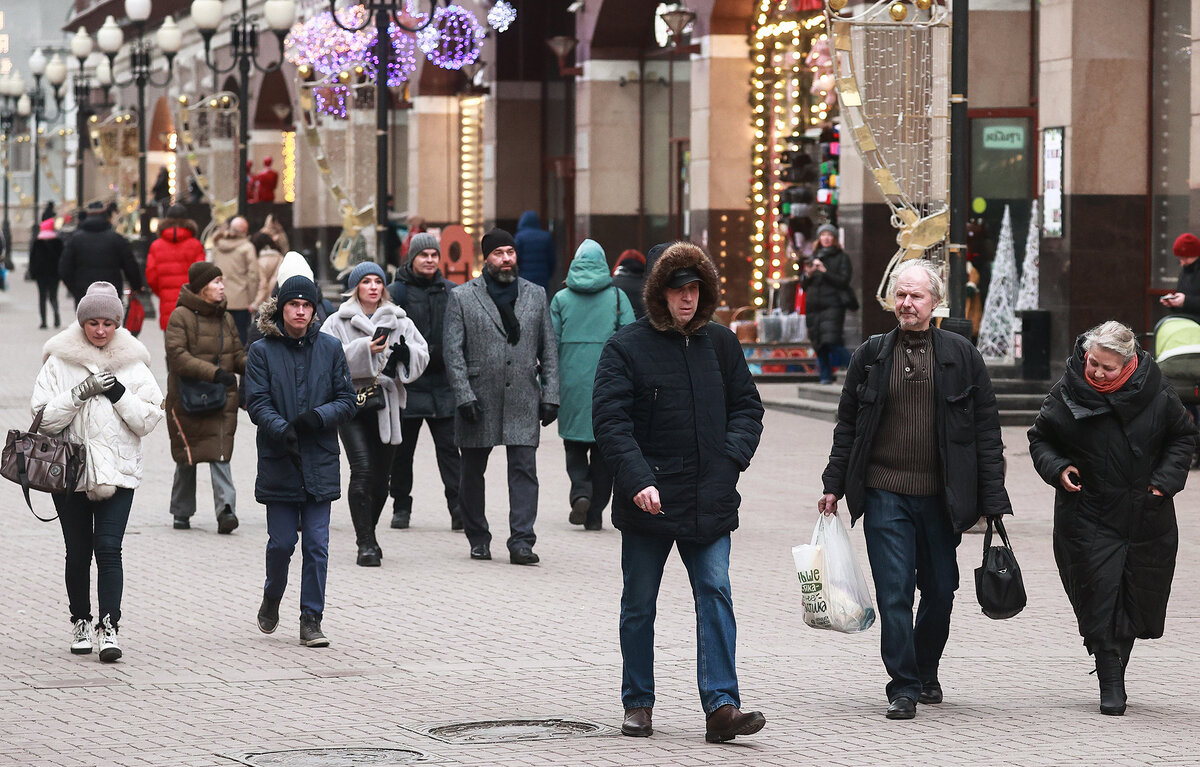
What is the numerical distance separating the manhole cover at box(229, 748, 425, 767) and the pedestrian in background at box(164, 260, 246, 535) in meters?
5.78

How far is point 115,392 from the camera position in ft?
30.1

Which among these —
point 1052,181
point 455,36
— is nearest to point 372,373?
point 1052,181

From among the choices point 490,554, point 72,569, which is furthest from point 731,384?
point 490,554

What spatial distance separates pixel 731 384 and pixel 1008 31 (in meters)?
15.7

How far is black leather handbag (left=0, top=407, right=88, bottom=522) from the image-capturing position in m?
9.05

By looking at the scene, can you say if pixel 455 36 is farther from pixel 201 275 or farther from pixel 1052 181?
pixel 201 275

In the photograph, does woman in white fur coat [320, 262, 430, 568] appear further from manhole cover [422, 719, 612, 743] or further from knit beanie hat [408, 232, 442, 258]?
manhole cover [422, 719, 612, 743]

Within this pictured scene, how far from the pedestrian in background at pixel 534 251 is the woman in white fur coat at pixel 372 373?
1532cm

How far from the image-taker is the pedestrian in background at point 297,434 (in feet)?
31.2

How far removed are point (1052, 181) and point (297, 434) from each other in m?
12.5

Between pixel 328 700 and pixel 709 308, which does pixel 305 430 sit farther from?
pixel 709 308

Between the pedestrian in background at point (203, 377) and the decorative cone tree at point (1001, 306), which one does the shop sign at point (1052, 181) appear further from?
the pedestrian in background at point (203, 377)

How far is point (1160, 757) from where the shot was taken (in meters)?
7.19

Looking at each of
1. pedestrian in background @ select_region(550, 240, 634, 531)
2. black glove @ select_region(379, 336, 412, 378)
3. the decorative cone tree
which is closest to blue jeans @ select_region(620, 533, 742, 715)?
black glove @ select_region(379, 336, 412, 378)
